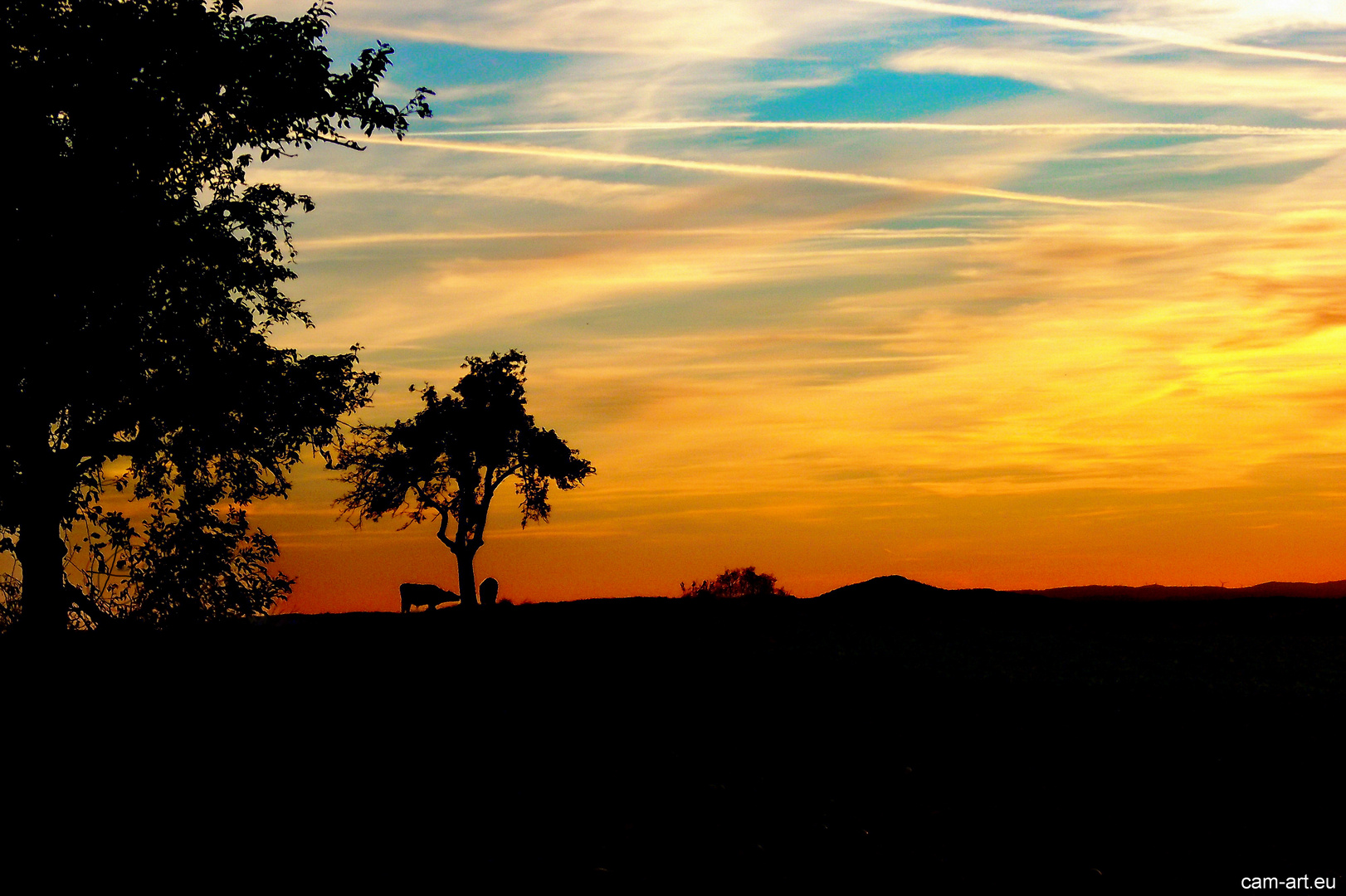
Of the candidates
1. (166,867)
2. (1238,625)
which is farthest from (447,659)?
(1238,625)

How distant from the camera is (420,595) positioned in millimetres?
44406

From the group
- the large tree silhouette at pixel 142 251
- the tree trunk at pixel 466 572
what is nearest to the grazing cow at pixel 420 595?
the tree trunk at pixel 466 572

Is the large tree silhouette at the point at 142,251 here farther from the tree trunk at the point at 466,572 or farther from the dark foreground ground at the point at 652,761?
the tree trunk at the point at 466,572

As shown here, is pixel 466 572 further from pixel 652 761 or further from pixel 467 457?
pixel 652 761

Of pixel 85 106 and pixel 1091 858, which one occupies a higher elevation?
pixel 85 106

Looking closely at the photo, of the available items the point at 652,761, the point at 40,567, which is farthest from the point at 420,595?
the point at 652,761

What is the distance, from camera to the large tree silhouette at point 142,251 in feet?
75.3

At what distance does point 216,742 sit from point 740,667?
923 centimetres

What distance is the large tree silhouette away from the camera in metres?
23.0

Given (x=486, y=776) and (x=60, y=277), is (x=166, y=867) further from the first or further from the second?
(x=60, y=277)

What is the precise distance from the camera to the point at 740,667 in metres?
21.0

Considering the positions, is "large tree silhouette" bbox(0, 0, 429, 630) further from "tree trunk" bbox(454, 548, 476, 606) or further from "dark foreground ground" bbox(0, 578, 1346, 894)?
"tree trunk" bbox(454, 548, 476, 606)

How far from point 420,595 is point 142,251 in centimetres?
2320

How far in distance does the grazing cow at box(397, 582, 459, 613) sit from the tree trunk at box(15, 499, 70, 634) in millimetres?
19999
